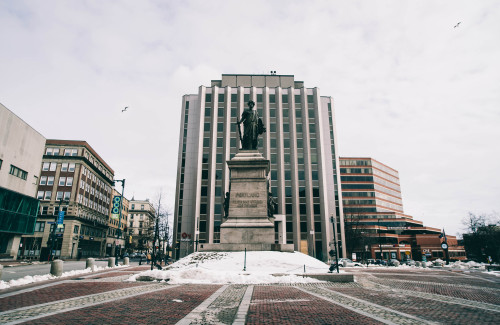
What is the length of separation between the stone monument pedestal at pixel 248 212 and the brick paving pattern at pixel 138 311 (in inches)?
320

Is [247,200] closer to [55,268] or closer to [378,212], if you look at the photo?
[55,268]

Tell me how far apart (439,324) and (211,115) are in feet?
184

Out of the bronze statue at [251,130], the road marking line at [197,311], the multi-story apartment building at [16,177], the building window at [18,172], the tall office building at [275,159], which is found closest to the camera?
the road marking line at [197,311]

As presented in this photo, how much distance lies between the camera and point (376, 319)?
620 centimetres

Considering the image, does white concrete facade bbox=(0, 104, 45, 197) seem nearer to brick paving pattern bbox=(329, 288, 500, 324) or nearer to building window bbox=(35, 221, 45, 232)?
building window bbox=(35, 221, 45, 232)

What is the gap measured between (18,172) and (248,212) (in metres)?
37.0

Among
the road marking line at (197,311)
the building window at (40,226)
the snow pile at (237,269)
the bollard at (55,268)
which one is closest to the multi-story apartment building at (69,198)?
the building window at (40,226)

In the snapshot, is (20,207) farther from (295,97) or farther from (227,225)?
(295,97)

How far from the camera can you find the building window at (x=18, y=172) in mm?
38031

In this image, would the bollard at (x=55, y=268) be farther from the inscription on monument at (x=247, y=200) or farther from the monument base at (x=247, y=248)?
the inscription on monument at (x=247, y=200)

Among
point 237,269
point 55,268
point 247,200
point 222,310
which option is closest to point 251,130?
point 247,200

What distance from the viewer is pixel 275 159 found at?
2281 inches

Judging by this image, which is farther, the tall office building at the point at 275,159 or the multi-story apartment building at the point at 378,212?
the multi-story apartment building at the point at 378,212

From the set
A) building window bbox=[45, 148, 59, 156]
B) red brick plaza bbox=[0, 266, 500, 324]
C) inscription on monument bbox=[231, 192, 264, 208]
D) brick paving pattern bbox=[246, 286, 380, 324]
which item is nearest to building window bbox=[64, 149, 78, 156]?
building window bbox=[45, 148, 59, 156]
